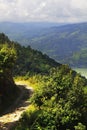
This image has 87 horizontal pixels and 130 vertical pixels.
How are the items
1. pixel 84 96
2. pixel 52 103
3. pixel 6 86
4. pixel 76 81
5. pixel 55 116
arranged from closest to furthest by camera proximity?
pixel 55 116
pixel 52 103
pixel 84 96
pixel 76 81
pixel 6 86

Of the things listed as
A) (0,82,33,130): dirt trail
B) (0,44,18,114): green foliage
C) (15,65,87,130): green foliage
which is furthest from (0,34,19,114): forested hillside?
(15,65,87,130): green foliage

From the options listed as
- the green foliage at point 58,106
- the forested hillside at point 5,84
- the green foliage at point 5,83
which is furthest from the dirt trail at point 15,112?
the green foliage at point 58,106

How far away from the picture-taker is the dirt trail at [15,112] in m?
46.7

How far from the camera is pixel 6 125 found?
152ft

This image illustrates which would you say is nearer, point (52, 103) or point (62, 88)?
point (52, 103)

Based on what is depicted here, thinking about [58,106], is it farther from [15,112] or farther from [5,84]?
[5,84]

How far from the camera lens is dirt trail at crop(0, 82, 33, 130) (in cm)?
4672

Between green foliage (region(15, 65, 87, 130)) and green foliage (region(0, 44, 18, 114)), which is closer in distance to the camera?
green foliage (region(15, 65, 87, 130))

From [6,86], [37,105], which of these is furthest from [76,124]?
[6,86]

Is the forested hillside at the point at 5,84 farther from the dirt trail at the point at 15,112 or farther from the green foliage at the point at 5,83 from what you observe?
the dirt trail at the point at 15,112

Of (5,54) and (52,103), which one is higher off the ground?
(5,54)

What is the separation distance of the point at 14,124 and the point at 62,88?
8240 mm

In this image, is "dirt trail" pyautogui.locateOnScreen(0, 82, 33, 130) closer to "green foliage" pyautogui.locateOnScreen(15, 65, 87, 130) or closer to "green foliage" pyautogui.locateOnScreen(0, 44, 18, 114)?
"green foliage" pyautogui.locateOnScreen(0, 44, 18, 114)

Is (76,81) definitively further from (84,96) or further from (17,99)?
(17,99)
